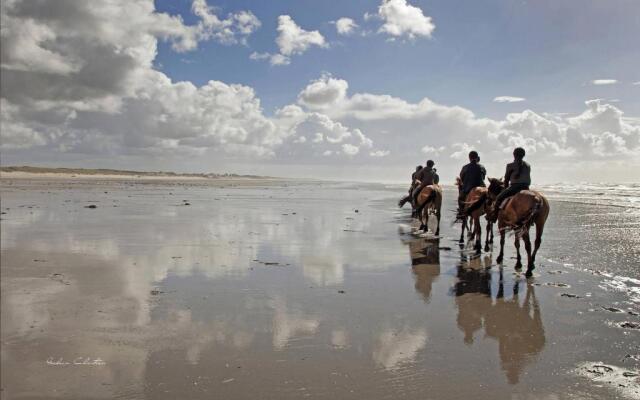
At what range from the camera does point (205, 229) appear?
14516 millimetres

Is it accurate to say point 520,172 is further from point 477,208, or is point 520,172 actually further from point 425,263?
point 425,263

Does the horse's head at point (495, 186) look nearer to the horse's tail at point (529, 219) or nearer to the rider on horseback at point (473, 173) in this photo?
the rider on horseback at point (473, 173)

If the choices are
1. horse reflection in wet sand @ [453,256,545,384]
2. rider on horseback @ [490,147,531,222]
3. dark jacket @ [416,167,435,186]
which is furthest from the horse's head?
dark jacket @ [416,167,435,186]

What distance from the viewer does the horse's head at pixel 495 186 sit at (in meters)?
12.1

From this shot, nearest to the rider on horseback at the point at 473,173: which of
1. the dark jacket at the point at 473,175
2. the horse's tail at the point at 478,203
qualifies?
the dark jacket at the point at 473,175

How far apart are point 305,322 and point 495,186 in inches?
325

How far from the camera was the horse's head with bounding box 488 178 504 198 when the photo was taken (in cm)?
1211

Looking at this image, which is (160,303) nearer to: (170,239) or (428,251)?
(170,239)

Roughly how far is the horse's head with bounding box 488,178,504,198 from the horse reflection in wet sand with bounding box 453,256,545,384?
3.74 meters

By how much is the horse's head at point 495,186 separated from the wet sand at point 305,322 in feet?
5.57

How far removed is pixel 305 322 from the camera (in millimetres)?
5898

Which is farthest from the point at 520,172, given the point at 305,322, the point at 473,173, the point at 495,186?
the point at 305,322

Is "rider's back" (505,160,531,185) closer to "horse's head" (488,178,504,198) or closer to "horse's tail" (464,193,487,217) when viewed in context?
"horse's head" (488,178,504,198)

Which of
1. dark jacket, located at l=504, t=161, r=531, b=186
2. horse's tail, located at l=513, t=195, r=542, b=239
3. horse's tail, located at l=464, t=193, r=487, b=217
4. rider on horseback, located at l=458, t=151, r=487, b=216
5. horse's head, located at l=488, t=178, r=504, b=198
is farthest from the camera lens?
rider on horseback, located at l=458, t=151, r=487, b=216
